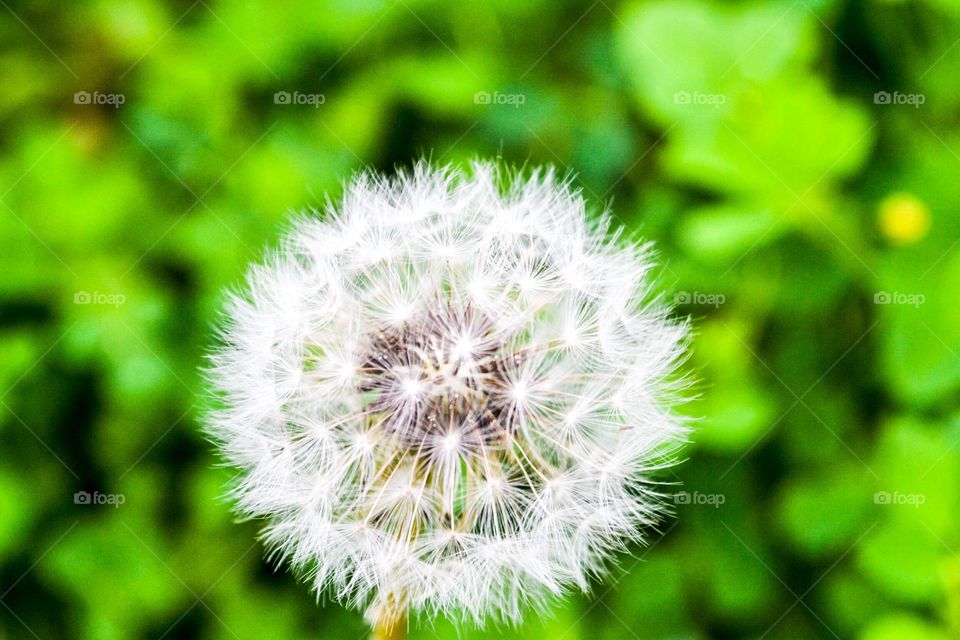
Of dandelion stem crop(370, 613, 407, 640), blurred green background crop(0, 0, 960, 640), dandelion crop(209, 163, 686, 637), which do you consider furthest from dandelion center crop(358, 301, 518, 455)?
blurred green background crop(0, 0, 960, 640)

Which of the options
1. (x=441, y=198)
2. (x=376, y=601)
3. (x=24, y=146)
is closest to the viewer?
(x=376, y=601)

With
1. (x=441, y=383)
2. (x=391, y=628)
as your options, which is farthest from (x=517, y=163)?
(x=391, y=628)

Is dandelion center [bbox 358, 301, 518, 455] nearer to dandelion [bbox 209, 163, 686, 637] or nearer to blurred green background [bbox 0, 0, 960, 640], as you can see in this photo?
dandelion [bbox 209, 163, 686, 637]

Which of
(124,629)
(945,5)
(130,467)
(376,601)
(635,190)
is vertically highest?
(945,5)

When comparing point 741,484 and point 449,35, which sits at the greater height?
point 449,35

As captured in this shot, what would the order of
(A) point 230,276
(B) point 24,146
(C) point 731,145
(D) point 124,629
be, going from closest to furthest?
(C) point 731,145
(A) point 230,276
(D) point 124,629
(B) point 24,146

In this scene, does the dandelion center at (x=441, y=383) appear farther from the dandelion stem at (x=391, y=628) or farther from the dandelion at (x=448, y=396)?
the dandelion stem at (x=391, y=628)

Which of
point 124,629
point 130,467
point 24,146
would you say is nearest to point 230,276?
point 130,467

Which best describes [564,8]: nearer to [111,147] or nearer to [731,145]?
[731,145]
